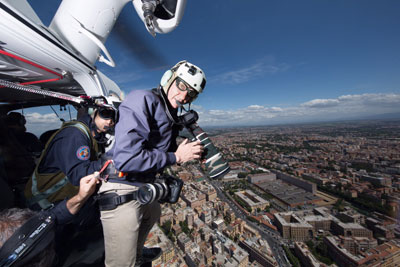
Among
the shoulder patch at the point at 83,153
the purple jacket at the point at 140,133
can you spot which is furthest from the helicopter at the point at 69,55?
the purple jacket at the point at 140,133

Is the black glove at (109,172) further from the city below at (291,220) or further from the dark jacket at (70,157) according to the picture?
the city below at (291,220)

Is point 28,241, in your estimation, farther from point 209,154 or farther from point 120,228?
point 209,154

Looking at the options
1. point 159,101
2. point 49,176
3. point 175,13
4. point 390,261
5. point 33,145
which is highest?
point 175,13

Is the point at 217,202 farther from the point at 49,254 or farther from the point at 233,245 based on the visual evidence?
the point at 49,254

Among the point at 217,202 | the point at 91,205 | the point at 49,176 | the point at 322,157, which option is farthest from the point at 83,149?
the point at 322,157

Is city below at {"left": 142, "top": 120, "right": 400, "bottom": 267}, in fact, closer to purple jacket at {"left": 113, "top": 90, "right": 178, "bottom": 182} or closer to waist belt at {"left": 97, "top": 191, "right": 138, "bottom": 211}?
waist belt at {"left": 97, "top": 191, "right": 138, "bottom": 211}

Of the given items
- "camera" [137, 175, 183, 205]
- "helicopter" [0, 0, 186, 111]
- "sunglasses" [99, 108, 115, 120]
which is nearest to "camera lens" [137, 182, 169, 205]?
"camera" [137, 175, 183, 205]

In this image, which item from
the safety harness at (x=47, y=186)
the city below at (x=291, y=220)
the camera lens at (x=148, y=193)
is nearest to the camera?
the camera lens at (x=148, y=193)
